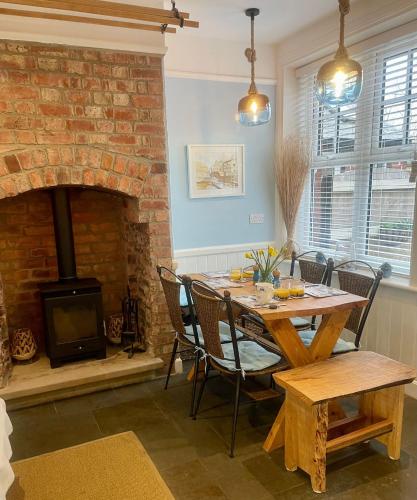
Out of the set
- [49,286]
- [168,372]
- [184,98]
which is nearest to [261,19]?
[184,98]

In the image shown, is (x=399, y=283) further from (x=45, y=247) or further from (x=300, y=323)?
(x=45, y=247)

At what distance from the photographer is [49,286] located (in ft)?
9.57

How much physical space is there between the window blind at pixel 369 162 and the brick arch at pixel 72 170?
66.6 inches

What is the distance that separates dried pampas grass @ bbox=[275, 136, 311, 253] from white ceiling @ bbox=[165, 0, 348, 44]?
977mm

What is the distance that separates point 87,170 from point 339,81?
169 centimetres

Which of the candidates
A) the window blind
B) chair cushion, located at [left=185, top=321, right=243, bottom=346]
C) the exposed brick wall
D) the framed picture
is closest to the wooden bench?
chair cushion, located at [left=185, top=321, right=243, bottom=346]

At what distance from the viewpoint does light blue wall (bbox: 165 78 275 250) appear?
11.8 feet

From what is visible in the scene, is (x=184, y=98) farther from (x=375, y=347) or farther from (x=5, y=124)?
(x=375, y=347)

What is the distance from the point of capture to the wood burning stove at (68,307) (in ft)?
9.39

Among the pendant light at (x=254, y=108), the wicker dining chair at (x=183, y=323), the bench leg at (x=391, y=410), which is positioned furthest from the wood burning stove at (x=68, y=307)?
the bench leg at (x=391, y=410)

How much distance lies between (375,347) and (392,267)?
64cm

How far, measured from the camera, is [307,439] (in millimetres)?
1921

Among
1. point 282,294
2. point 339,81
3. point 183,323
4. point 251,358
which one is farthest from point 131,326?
point 339,81

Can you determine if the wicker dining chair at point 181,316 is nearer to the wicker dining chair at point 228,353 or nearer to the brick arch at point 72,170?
the wicker dining chair at point 228,353
